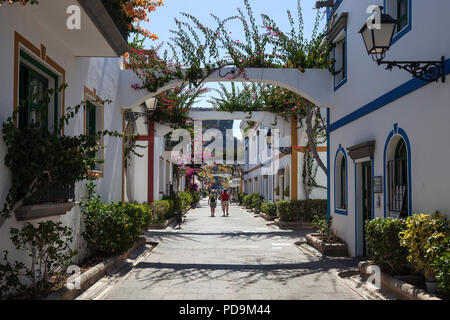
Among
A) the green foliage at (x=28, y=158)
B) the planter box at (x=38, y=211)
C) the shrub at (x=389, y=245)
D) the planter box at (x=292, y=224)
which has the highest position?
the green foliage at (x=28, y=158)

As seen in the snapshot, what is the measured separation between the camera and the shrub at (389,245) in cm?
651

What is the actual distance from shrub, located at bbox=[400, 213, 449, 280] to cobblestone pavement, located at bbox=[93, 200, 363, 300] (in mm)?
1304

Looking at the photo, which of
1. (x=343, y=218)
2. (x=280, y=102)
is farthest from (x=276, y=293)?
A: (x=280, y=102)

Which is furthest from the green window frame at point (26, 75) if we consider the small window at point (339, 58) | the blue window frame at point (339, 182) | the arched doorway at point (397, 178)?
the blue window frame at point (339, 182)

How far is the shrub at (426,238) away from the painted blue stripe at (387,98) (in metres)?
1.94

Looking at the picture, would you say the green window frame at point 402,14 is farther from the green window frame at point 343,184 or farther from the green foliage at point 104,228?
the green foliage at point 104,228

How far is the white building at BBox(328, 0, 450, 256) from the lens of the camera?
6.39 m

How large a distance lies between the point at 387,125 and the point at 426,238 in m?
3.00

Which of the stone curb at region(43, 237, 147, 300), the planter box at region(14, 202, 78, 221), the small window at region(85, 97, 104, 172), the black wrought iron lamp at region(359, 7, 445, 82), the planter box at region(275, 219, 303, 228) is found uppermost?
the black wrought iron lamp at region(359, 7, 445, 82)

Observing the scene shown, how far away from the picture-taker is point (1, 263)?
5.10 metres

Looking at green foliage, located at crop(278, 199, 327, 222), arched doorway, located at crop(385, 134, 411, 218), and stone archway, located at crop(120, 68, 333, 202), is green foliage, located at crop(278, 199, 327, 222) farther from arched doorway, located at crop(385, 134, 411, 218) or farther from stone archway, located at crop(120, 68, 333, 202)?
arched doorway, located at crop(385, 134, 411, 218)

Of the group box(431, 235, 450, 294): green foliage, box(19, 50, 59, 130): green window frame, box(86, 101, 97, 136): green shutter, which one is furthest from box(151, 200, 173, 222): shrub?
box(431, 235, 450, 294): green foliage

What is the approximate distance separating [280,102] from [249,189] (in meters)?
27.6
